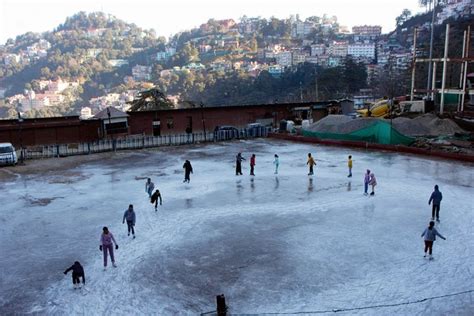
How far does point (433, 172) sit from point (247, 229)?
→ 1390 cm

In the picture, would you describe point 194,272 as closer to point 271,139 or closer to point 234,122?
point 271,139

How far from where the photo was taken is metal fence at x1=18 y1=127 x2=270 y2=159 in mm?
34719

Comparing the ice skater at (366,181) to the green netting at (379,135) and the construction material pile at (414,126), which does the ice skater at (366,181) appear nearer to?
the green netting at (379,135)

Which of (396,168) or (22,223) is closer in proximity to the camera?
(22,223)

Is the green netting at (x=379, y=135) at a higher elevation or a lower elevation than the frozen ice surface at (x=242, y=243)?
higher

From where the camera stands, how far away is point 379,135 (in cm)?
3456

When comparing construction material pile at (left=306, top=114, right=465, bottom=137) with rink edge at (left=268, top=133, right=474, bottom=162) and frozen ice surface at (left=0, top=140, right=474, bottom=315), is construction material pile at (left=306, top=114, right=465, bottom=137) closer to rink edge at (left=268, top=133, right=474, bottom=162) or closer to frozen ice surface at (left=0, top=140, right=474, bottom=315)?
rink edge at (left=268, top=133, right=474, bottom=162)

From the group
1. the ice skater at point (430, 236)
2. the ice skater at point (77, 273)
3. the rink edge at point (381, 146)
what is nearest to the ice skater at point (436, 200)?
the ice skater at point (430, 236)

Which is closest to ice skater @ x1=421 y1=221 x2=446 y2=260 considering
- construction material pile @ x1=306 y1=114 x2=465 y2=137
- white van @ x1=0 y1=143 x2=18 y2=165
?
construction material pile @ x1=306 y1=114 x2=465 y2=137

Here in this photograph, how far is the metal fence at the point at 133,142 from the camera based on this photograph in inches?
1367

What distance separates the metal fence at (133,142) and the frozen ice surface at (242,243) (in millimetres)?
8495

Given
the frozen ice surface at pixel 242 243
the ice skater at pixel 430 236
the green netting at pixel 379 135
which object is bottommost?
the frozen ice surface at pixel 242 243

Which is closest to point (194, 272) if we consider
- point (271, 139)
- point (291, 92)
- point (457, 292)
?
point (457, 292)

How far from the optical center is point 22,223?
58.1 feet
